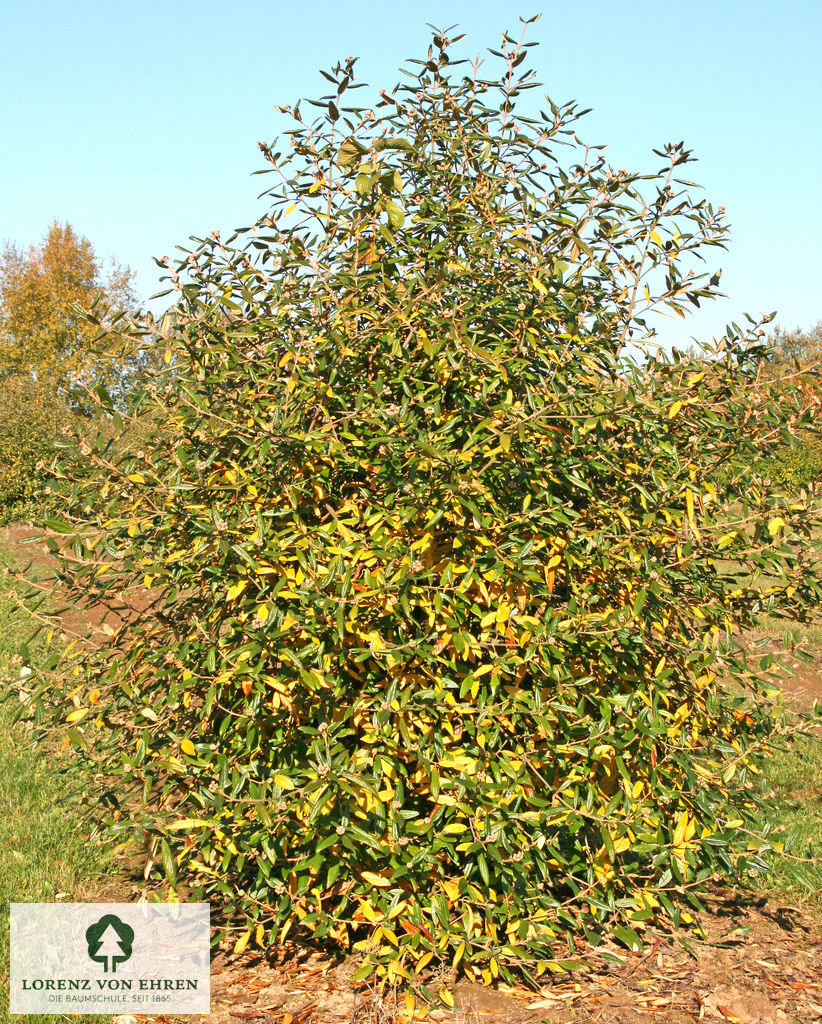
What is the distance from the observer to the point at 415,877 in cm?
312

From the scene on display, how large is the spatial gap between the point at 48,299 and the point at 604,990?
39810 millimetres

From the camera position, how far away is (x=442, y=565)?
317cm

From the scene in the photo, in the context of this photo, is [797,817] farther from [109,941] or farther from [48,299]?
[48,299]

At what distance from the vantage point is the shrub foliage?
3.01 metres

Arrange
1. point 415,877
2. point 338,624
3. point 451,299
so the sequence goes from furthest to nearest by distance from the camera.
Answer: point 451,299 → point 415,877 → point 338,624

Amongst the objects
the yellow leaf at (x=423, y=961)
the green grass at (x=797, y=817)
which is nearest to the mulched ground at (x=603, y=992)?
the yellow leaf at (x=423, y=961)

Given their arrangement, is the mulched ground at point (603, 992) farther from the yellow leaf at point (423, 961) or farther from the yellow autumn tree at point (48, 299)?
the yellow autumn tree at point (48, 299)

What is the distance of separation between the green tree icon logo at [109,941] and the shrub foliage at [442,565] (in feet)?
1.55

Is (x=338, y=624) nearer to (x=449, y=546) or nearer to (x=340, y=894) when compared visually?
(x=449, y=546)

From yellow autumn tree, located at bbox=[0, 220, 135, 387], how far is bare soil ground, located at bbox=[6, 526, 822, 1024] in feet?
118

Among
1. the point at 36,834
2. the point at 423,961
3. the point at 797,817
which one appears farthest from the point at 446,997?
the point at 797,817

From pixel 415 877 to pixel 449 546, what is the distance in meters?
1.20

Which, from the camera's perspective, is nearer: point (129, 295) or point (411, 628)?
point (411, 628)

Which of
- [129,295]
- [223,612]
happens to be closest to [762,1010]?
[223,612]
